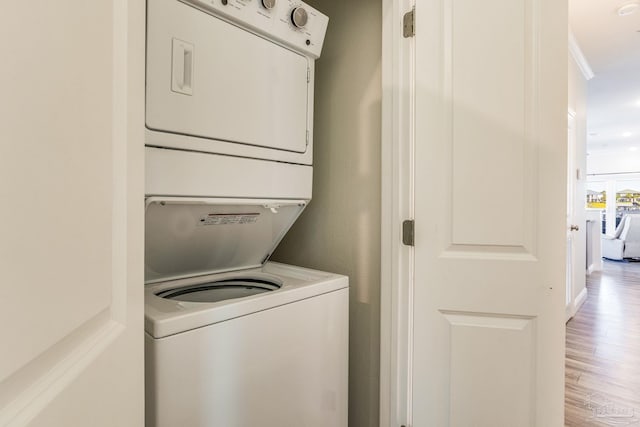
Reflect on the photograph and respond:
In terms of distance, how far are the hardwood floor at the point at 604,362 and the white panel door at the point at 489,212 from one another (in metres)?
1.17

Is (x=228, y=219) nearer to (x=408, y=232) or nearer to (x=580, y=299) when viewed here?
(x=408, y=232)

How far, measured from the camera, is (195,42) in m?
1.03

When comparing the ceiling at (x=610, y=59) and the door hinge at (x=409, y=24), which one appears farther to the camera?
the ceiling at (x=610, y=59)

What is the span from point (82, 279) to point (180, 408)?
0.63 meters

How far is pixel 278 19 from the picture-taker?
1232 mm

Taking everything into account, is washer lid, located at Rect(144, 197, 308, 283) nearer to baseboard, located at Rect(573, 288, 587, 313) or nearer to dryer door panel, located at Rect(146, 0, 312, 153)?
dryer door panel, located at Rect(146, 0, 312, 153)

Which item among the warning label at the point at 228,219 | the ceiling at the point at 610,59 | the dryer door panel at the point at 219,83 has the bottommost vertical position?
the warning label at the point at 228,219

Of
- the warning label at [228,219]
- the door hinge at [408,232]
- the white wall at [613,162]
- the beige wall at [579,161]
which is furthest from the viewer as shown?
the white wall at [613,162]

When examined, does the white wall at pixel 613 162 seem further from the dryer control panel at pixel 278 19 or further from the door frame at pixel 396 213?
the dryer control panel at pixel 278 19

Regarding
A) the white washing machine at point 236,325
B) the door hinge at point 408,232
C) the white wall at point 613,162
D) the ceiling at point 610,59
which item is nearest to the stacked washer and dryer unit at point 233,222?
the white washing machine at point 236,325

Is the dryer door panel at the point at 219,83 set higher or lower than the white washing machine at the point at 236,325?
higher

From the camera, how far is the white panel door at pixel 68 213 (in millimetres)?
237

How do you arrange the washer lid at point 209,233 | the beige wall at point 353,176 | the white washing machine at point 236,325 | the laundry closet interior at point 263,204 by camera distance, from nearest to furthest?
1. the white washing machine at point 236,325
2. the laundry closet interior at point 263,204
3. the washer lid at point 209,233
4. the beige wall at point 353,176

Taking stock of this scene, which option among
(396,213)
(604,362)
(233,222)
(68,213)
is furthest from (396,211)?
(604,362)
